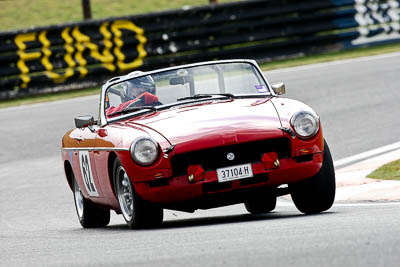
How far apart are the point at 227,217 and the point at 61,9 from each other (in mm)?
30347

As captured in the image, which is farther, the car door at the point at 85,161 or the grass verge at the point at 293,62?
the grass verge at the point at 293,62

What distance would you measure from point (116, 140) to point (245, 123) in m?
1.03

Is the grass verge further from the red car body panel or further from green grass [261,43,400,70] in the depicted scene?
the red car body panel

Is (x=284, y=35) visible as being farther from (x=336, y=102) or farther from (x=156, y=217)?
(x=156, y=217)

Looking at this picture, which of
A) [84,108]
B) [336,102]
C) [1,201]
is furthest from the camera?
[84,108]

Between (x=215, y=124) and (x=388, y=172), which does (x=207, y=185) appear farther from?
(x=388, y=172)

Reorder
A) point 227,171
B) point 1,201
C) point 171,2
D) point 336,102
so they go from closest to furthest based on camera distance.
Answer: point 227,171, point 1,201, point 336,102, point 171,2

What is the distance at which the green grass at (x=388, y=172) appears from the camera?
32.0 ft

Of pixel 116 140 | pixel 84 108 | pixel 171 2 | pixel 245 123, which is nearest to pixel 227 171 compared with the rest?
pixel 245 123

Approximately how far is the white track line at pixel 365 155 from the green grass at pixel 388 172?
1083 millimetres

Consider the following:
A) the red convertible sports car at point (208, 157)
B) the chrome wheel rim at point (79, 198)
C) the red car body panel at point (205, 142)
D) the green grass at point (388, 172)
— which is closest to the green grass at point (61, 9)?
the green grass at point (388, 172)

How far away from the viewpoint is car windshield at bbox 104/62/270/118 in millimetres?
8547

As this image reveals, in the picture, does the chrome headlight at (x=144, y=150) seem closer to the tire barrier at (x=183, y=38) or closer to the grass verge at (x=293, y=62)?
the grass verge at (x=293, y=62)

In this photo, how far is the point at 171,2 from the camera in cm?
3812
